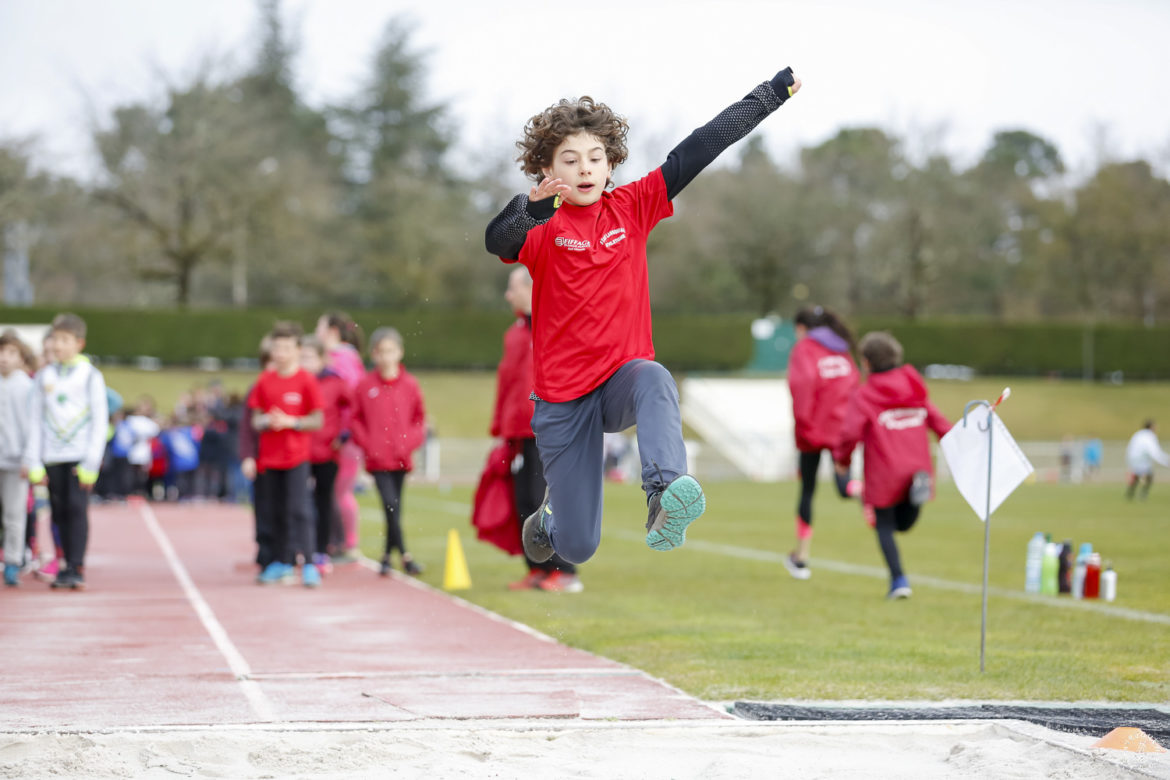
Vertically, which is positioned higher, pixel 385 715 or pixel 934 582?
pixel 385 715

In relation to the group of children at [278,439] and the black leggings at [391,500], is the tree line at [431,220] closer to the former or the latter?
the group of children at [278,439]

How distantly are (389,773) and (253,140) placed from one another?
183ft

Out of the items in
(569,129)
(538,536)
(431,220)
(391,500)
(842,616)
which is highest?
(431,220)

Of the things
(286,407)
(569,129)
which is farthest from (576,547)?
(286,407)

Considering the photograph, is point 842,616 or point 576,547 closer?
point 576,547

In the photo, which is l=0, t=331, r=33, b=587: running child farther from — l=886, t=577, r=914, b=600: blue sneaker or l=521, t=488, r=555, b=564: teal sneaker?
l=886, t=577, r=914, b=600: blue sneaker

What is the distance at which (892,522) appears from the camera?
1035cm

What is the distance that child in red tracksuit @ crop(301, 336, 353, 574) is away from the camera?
12.5 m

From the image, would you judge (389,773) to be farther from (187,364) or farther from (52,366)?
(187,364)

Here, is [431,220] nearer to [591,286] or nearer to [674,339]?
[674,339]

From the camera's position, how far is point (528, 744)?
5047mm

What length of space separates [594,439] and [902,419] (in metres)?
5.16

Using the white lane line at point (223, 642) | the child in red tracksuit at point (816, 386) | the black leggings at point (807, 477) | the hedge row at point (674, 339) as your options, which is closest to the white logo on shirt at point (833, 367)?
the child in red tracksuit at point (816, 386)

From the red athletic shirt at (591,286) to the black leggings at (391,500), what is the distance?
20.0 feet
